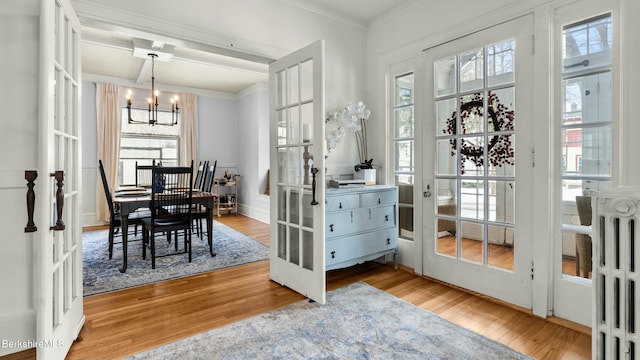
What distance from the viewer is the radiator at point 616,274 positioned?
4.82 feet

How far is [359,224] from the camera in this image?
313cm

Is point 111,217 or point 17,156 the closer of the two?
point 17,156

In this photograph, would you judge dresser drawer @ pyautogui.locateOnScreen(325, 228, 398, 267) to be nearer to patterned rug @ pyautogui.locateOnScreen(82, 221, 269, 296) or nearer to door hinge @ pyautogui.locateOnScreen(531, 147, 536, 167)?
patterned rug @ pyautogui.locateOnScreen(82, 221, 269, 296)

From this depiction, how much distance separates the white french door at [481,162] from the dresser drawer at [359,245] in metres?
0.39

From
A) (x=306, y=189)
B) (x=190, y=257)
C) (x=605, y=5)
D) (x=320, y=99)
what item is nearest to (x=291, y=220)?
(x=306, y=189)

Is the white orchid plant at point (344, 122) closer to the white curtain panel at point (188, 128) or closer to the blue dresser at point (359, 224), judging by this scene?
the blue dresser at point (359, 224)

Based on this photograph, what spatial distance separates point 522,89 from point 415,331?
1987mm

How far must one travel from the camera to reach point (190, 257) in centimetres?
375

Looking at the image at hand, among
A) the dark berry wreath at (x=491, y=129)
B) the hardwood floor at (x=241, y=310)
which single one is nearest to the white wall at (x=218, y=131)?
the hardwood floor at (x=241, y=310)

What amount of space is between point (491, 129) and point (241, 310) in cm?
253

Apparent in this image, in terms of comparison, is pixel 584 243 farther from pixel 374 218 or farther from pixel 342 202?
pixel 342 202

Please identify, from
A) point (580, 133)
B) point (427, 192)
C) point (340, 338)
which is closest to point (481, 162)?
point (427, 192)

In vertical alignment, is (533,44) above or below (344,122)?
above

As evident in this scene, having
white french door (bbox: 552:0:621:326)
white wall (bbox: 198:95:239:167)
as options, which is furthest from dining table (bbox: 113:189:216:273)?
white french door (bbox: 552:0:621:326)
